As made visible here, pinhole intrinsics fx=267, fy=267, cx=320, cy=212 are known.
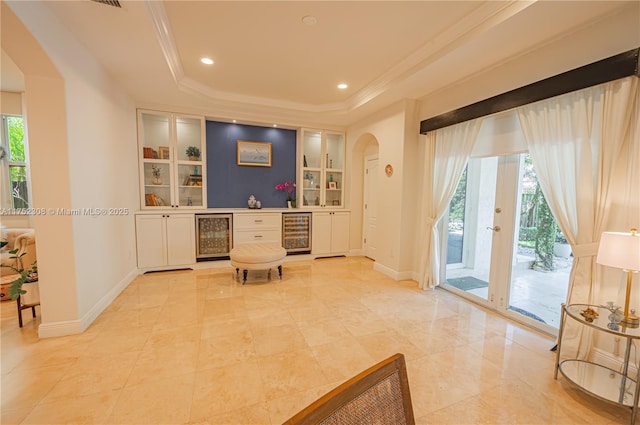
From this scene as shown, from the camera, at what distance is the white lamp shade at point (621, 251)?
1699 millimetres

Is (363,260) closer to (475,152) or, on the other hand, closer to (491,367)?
(475,152)

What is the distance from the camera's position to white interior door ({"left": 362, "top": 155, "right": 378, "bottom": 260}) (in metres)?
5.35

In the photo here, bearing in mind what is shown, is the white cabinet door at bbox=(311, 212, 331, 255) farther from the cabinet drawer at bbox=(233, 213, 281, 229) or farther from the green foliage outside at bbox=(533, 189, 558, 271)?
the green foliage outside at bbox=(533, 189, 558, 271)

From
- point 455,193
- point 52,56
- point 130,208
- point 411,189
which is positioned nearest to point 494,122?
point 455,193

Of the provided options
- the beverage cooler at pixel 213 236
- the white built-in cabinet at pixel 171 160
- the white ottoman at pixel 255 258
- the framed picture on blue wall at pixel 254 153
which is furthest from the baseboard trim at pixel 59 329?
the framed picture on blue wall at pixel 254 153

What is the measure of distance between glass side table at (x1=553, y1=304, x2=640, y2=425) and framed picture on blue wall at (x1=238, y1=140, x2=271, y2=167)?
488 centimetres

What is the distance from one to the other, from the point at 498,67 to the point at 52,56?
4.25m

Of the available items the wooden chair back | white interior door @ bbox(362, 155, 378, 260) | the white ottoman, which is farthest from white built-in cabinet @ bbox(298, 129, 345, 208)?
the wooden chair back

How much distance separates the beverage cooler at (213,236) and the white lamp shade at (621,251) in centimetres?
465

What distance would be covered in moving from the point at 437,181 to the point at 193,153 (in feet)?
13.6

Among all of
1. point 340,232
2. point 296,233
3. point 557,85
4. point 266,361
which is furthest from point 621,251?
point 296,233

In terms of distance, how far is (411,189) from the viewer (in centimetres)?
419

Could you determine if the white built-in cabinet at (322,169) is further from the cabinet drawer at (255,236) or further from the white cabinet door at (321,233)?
the cabinet drawer at (255,236)

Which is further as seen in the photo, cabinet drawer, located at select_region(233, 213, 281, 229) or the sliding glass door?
cabinet drawer, located at select_region(233, 213, 281, 229)
